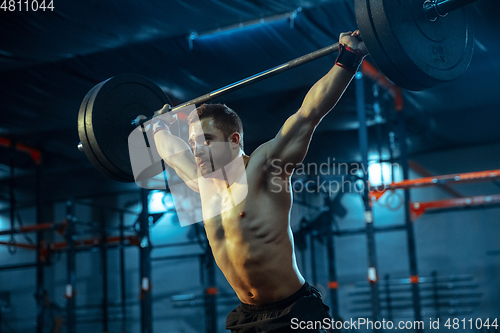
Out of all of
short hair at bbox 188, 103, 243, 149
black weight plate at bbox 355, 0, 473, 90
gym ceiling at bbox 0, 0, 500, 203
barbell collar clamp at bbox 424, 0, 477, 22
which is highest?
gym ceiling at bbox 0, 0, 500, 203

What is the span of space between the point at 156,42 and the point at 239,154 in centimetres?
282

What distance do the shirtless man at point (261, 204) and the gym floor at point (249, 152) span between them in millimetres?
289

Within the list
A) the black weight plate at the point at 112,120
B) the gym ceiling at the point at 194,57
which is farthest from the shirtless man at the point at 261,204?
the gym ceiling at the point at 194,57

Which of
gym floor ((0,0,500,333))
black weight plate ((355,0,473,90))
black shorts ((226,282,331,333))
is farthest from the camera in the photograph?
gym floor ((0,0,500,333))

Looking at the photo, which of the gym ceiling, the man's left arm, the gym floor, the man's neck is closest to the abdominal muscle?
the man's neck

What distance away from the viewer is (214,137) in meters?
1.97

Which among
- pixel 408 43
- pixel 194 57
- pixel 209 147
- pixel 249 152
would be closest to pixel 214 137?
pixel 209 147

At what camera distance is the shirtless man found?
1.75 meters

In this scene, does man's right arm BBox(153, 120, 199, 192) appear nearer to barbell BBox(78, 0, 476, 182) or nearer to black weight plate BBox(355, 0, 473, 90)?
barbell BBox(78, 0, 476, 182)

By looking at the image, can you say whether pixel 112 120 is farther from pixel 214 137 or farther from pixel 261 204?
pixel 261 204

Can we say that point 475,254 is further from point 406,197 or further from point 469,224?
point 406,197

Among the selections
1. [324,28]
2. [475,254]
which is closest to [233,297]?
[475,254]

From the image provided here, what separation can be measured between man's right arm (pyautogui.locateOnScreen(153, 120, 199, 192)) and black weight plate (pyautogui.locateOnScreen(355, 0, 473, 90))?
97cm

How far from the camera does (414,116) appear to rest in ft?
21.7
